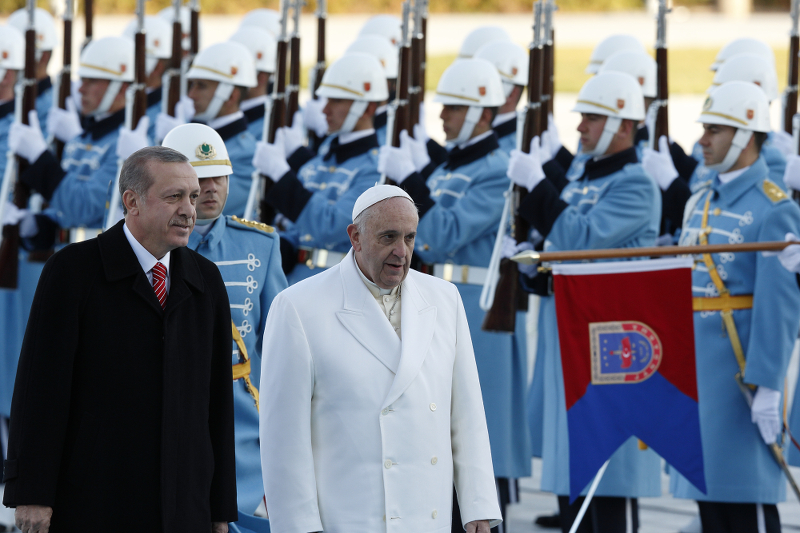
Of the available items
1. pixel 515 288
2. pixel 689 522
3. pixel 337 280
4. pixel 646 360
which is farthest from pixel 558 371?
pixel 337 280

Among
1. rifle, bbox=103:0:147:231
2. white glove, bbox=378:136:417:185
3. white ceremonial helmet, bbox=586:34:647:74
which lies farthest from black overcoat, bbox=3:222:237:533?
white ceremonial helmet, bbox=586:34:647:74

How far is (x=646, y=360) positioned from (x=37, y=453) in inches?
109

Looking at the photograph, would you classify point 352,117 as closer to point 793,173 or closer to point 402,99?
point 402,99

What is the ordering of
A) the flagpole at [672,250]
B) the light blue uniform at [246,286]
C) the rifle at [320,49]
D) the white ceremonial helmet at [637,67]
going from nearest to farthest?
the light blue uniform at [246,286] → the flagpole at [672,250] → the white ceremonial helmet at [637,67] → the rifle at [320,49]

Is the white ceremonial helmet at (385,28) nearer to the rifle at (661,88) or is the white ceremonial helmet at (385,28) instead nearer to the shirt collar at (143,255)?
the rifle at (661,88)

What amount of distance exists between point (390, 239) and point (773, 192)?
2.63m

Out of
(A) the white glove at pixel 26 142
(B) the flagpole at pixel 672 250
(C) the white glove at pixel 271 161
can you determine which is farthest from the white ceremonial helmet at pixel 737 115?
(A) the white glove at pixel 26 142

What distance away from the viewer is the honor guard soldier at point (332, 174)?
6703 mm

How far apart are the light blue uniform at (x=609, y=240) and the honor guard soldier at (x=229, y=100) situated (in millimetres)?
1953

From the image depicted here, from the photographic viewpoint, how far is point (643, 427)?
17.3ft

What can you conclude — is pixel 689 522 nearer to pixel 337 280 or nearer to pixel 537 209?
pixel 537 209

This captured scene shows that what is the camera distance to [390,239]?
362 centimetres

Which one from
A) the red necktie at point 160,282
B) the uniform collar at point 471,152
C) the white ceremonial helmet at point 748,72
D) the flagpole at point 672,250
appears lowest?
the red necktie at point 160,282

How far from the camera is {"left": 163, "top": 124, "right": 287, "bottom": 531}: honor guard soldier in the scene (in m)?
4.68
